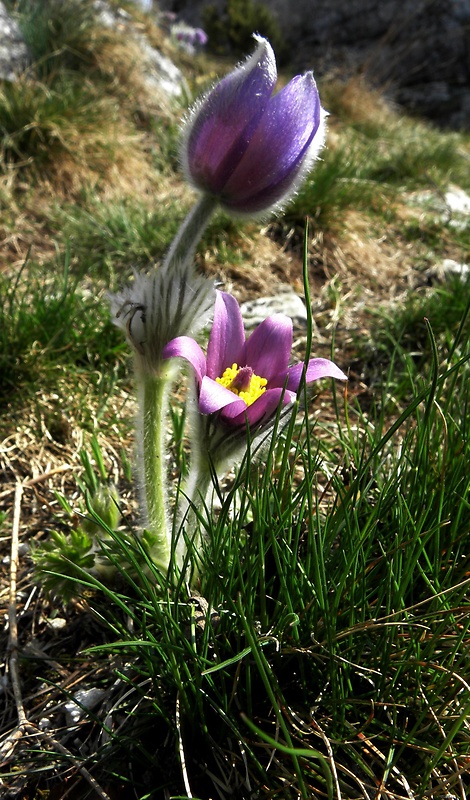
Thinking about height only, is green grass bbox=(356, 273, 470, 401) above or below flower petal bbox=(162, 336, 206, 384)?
above

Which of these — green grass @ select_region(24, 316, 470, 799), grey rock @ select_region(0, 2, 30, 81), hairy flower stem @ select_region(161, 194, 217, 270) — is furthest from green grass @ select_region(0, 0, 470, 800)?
grey rock @ select_region(0, 2, 30, 81)

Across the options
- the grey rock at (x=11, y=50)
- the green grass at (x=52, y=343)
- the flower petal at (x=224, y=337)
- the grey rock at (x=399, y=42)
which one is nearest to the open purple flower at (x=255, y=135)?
the flower petal at (x=224, y=337)

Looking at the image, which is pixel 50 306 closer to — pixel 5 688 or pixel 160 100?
pixel 5 688

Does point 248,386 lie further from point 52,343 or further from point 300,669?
point 52,343

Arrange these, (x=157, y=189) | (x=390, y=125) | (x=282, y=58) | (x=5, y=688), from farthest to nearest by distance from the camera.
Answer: (x=282, y=58)
(x=390, y=125)
(x=157, y=189)
(x=5, y=688)

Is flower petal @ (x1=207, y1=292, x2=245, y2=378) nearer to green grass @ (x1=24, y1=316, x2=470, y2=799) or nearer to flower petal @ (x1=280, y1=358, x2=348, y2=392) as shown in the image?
flower petal @ (x1=280, y1=358, x2=348, y2=392)

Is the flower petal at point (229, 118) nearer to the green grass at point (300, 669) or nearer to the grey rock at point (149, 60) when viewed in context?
the green grass at point (300, 669)

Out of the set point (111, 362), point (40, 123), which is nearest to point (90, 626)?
point (111, 362)
